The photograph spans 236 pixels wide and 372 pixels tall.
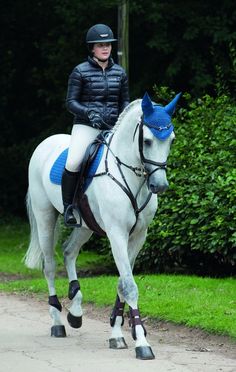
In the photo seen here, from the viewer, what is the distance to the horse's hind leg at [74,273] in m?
10.2

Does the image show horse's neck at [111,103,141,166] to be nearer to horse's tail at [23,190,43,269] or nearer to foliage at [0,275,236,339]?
foliage at [0,275,236,339]

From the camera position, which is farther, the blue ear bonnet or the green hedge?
the green hedge

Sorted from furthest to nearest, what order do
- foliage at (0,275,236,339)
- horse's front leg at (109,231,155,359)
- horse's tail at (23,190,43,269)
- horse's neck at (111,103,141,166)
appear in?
horse's tail at (23,190,43,269) < foliage at (0,275,236,339) < horse's neck at (111,103,141,166) < horse's front leg at (109,231,155,359)

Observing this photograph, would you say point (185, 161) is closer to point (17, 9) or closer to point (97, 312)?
point (97, 312)

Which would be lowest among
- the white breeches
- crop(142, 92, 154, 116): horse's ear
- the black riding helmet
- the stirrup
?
the stirrup

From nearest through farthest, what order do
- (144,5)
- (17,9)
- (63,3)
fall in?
(144,5) < (63,3) < (17,9)

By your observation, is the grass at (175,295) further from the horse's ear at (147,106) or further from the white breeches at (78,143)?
the horse's ear at (147,106)

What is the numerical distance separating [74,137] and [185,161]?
433 centimetres

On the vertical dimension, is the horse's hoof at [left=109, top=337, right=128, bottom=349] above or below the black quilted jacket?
below

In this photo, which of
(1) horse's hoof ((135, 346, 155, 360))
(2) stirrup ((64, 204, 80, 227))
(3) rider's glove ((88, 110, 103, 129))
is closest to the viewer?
(1) horse's hoof ((135, 346, 155, 360))

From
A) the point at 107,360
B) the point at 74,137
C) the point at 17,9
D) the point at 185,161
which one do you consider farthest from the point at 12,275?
the point at 17,9

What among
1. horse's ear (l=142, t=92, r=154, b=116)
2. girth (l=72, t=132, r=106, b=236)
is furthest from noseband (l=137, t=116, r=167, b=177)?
girth (l=72, t=132, r=106, b=236)

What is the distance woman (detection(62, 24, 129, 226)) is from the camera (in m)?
9.84

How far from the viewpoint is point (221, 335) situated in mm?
9586
